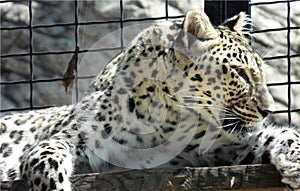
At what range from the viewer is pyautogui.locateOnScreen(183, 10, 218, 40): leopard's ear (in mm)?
4250

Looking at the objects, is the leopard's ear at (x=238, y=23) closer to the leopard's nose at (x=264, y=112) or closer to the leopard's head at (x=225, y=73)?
the leopard's head at (x=225, y=73)

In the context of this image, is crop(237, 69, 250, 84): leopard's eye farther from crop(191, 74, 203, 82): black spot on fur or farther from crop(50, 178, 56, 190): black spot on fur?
crop(50, 178, 56, 190): black spot on fur

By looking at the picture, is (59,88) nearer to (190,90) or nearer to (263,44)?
(263,44)

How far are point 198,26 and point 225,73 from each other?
0.23 m

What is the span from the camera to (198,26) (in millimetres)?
4277

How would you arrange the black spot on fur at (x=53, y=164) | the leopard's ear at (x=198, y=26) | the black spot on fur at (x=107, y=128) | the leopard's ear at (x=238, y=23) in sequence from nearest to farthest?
the black spot on fur at (x=53, y=164), the black spot on fur at (x=107, y=128), the leopard's ear at (x=198, y=26), the leopard's ear at (x=238, y=23)

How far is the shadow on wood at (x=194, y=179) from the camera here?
3.71 m

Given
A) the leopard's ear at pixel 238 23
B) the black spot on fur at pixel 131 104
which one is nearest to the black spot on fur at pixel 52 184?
the black spot on fur at pixel 131 104

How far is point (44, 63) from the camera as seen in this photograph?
7641mm

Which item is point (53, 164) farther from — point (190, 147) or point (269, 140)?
point (269, 140)

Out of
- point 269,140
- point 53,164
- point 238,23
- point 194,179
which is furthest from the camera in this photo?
point 238,23

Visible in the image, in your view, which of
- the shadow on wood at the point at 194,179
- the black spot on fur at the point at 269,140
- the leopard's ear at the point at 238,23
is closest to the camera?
the shadow on wood at the point at 194,179

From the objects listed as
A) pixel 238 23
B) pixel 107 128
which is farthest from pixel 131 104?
pixel 238 23

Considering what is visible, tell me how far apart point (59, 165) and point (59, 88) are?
363cm
